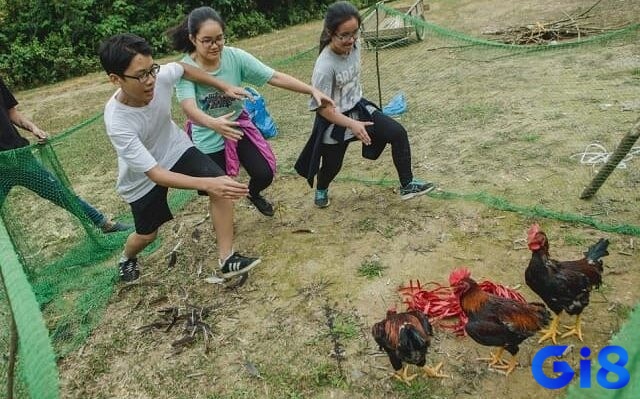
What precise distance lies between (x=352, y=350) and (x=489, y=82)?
17.1ft

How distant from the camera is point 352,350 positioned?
8.89ft

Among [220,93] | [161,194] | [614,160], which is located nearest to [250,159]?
[220,93]

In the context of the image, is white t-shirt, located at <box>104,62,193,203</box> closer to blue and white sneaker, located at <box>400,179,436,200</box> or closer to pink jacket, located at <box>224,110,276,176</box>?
pink jacket, located at <box>224,110,276,176</box>

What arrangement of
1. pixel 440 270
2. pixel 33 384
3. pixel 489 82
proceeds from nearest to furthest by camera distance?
pixel 33 384 < pixel 440 270 < pixel 489 82

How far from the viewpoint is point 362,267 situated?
3377 millimetres

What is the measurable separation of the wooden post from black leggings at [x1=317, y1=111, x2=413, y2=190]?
1.30m

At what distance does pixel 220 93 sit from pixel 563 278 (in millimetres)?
2357

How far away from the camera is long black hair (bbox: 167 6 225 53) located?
121 inches

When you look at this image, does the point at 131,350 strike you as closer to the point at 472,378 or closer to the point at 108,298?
the point at 108,298

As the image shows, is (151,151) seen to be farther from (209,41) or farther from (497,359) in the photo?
(497,359)

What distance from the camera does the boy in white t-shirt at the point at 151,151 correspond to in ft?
8.66

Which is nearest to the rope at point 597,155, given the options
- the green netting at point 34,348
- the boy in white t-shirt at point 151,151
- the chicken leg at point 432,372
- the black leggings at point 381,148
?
the black leggings at point 381,148

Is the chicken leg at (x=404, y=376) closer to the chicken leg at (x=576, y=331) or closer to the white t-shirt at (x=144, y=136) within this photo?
the chicken leg at (x=576, y=331)

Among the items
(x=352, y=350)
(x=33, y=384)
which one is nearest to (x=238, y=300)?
(x=352, y=350)
